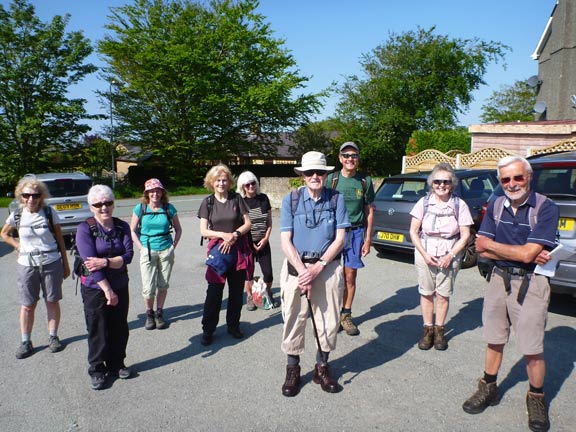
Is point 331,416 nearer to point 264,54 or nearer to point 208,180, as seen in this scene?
point 208,180

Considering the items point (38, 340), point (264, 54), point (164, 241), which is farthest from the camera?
point (264, 54)

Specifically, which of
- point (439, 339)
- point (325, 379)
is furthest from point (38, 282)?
point (439, 339)

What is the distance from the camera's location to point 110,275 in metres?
3.50

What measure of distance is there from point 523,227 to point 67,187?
9243 mm

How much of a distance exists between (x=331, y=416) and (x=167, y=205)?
2.89 metres

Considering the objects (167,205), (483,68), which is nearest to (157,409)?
(167,205)

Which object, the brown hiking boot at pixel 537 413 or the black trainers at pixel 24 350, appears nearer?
the brown hiking boot at pixel 537 413

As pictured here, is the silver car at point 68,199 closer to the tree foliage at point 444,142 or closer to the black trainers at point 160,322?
the black trainers at point 160,322

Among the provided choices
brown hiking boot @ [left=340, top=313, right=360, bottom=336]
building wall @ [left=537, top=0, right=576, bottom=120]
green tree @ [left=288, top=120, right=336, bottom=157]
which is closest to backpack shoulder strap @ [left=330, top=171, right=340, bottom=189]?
brown hiking boot @ [left=340, top=313, right=360, bottom=336]

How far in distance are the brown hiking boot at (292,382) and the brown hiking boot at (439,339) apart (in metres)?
1.54

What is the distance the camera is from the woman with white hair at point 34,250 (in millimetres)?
3957

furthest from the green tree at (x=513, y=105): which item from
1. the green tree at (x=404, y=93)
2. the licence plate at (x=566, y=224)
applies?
the licence plate at (x=566, y=224)

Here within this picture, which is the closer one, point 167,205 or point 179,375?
point 179,375

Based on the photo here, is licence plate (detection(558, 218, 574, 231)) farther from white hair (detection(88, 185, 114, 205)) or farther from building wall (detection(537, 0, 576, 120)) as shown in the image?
building wall (detection(537, 0, 576, 120))
